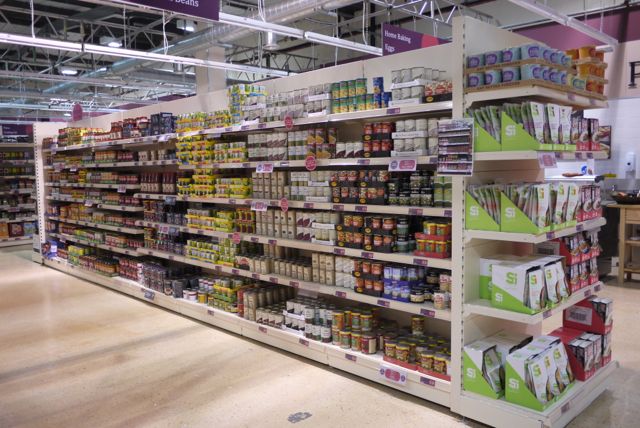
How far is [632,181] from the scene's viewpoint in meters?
8.07

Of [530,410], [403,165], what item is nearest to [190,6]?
[403,165]

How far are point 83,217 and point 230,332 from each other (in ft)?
14.4

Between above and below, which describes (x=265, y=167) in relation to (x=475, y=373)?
above

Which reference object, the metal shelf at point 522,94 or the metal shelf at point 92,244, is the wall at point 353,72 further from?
the metal shelf at point 92,244

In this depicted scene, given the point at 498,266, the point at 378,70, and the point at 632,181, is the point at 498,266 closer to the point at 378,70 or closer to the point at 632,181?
the point at 378,70

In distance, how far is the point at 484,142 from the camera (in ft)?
10.3

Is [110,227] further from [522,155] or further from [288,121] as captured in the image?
[522,155]

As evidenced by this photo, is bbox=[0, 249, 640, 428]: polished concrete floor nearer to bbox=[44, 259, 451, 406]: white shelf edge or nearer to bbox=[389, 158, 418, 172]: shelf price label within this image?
bbox=[44, 259, 451, 406]: white shelf edge

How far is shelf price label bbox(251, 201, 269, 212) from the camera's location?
15.9ft

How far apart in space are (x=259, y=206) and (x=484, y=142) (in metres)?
2.36

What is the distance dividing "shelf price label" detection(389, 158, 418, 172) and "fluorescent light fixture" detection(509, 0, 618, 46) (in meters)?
4.01

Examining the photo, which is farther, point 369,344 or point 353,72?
point 353,72

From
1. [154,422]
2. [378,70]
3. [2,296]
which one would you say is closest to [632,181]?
[378,70]

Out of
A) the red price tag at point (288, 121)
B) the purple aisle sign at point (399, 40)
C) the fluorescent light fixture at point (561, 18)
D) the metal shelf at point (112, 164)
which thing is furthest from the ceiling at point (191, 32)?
the red price tag at point (288, 121)
